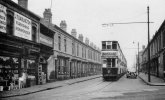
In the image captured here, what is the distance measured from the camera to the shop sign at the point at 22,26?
19453mm

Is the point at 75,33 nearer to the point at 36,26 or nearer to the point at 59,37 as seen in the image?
the point at 59,37

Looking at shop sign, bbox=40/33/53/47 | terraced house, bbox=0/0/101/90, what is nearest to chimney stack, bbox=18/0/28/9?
terraced house, bbox=0/0/101/90

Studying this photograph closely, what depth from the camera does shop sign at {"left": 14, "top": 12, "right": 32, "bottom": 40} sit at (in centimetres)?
1945

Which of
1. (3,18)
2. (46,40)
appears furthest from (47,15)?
(3,18)

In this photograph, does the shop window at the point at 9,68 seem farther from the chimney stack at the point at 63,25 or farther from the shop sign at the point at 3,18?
the chimney stack at the point at 63,25

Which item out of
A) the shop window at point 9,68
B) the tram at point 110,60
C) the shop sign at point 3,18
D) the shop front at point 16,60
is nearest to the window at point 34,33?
the shop front at point 16,60

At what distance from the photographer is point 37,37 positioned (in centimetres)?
2412

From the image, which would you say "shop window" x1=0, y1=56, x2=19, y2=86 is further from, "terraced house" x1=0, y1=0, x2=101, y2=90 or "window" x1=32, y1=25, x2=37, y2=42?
"window" x1=32, y1=25, x2=37, y2=42

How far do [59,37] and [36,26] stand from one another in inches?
370

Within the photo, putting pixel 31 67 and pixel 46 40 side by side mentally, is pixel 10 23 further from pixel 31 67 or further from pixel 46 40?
pixel 46 40

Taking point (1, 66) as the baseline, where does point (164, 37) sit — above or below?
above

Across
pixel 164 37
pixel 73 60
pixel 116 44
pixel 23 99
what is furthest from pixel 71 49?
pixel 23 99

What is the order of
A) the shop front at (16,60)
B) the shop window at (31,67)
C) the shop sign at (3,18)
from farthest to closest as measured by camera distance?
the shop window at (31,67) → the shop front at (16,60) → the shop sign at (3,18)

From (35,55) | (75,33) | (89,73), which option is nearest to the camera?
(35,55)
